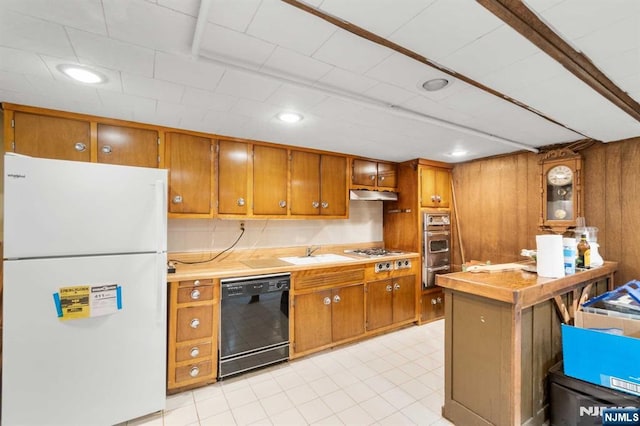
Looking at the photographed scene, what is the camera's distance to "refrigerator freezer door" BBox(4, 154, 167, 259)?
1675 mm

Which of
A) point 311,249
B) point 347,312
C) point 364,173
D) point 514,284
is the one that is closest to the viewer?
point 514,284

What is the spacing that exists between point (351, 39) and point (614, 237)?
11.1 ft

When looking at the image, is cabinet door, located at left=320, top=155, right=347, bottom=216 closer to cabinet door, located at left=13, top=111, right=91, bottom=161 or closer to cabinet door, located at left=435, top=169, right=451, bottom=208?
cabinet door, located at left=435, top=169, right=451, bottom=208

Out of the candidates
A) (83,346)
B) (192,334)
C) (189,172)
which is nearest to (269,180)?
(189,172)

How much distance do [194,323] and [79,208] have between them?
120 cm

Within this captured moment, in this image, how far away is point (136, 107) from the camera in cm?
212

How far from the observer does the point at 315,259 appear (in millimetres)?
3332

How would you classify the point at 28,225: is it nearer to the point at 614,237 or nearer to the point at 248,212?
the point at 248,212

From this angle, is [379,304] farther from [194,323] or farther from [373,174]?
[194,323]

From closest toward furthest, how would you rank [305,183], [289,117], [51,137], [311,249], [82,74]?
[82,74]
[51,137]
[289,117]
[305,183]
[311,249]

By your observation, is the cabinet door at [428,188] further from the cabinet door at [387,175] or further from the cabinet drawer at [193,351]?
the cabinet drawer at [193,351]

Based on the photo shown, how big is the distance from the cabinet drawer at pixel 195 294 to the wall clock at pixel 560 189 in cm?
364

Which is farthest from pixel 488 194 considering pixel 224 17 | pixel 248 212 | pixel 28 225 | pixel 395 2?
pixel 28 225

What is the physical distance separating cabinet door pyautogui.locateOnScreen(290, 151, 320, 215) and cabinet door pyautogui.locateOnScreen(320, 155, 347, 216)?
2.8 inches
